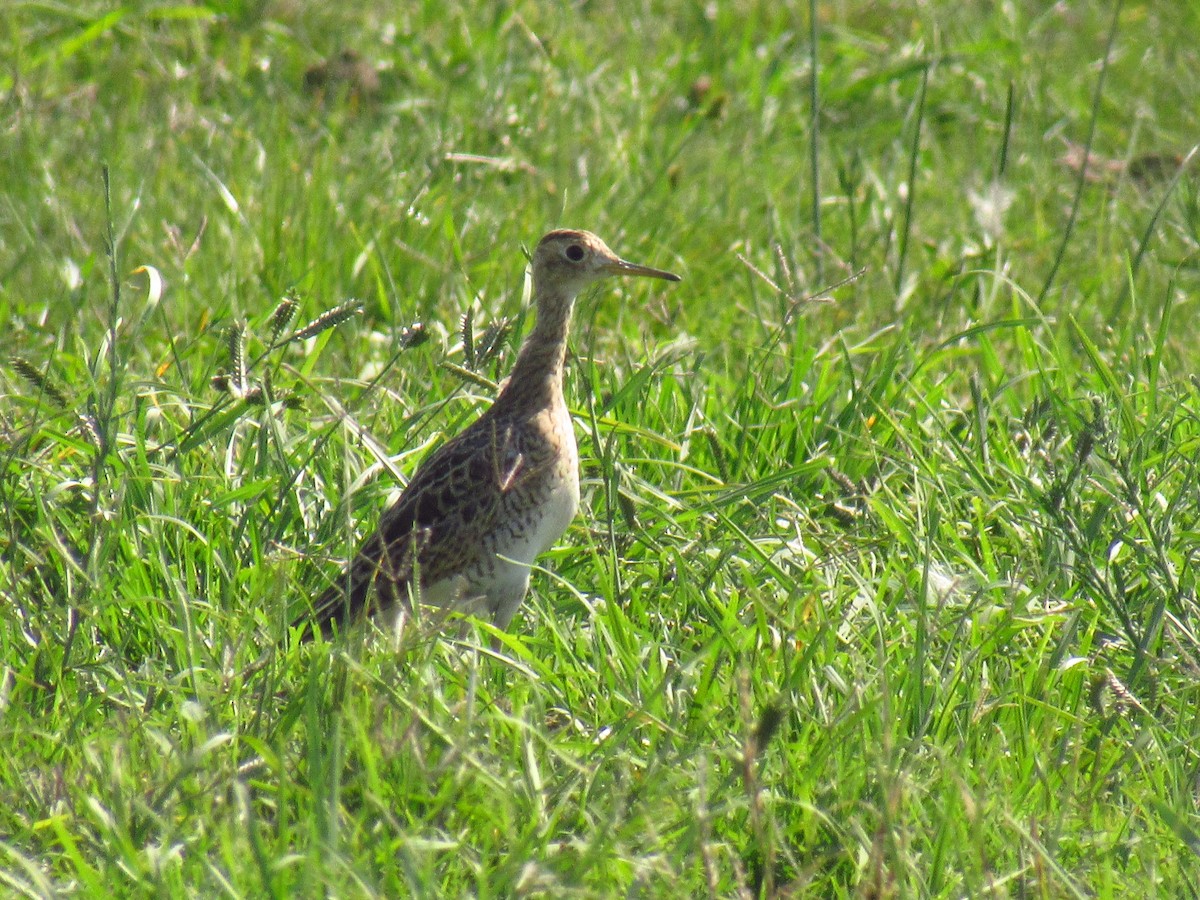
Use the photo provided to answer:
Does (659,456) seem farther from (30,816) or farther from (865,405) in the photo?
(30,816)

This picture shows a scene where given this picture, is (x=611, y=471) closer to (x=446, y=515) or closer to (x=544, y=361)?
(x=446, y=515)

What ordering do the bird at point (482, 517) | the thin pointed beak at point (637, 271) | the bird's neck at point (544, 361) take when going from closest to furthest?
the bird at point (482, 517)
the bird's neck at point (544, 361)
the thin pointed beak at point (637, 271)

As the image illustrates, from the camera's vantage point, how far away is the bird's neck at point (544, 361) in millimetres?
4848

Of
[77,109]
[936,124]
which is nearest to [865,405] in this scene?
[936,124]

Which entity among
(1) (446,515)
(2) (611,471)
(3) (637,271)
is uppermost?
(3) (637,271)

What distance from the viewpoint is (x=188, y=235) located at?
6617 millimetres

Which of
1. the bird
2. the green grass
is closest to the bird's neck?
the bird

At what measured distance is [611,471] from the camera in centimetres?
432

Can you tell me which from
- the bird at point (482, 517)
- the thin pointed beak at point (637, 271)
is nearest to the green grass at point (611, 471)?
the bird at point (482, 517)

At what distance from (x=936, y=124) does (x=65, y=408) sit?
18.5ft

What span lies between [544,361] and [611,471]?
702 mm

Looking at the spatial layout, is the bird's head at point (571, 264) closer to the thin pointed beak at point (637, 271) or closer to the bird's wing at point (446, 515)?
the thin pointed beak at point (637, 271)

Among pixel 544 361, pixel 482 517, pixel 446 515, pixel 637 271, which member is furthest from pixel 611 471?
pixel 637 271

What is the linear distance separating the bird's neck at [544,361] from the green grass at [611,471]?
15 centimetres
